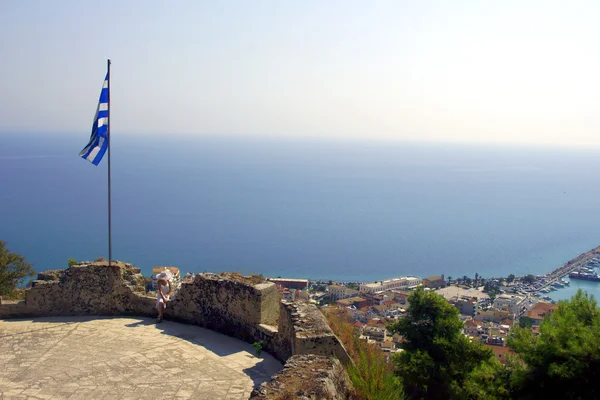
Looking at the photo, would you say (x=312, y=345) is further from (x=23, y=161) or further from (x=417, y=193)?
(x=23, y=161)

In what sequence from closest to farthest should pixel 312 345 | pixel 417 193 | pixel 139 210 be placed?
1. pixel 312 345
2. pixel 139 210
3. pixel 417 193

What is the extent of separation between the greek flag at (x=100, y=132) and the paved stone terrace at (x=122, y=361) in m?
2.93

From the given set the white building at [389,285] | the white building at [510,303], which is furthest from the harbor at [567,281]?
the white building at [389,285]

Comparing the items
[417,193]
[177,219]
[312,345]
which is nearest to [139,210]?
[177,219]

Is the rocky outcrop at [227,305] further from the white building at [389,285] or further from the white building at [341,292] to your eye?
the white building at [389,285]

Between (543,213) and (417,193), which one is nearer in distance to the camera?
(543,213)

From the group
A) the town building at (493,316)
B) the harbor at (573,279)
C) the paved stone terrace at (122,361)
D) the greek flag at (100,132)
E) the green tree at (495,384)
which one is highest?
the greek flag at (100,132)

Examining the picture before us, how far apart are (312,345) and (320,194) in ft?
440

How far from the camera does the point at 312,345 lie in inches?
222

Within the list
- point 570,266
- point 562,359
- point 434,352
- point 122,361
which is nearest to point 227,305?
point 122,361

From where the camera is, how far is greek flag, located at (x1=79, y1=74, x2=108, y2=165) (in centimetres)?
894

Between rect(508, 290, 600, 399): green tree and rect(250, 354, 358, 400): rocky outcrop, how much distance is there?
11.6ft

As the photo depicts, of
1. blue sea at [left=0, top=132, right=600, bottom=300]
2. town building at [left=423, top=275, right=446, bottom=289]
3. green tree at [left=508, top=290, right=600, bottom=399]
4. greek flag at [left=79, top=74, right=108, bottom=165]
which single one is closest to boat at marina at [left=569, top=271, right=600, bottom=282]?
blue sea at [left=0, top=132, right=600, bottom=300]

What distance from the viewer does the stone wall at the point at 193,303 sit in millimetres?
6508
